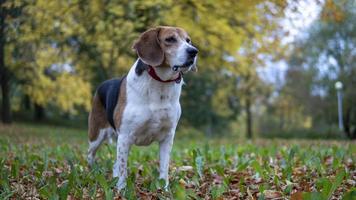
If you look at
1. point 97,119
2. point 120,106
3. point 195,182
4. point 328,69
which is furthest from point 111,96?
point 328,69

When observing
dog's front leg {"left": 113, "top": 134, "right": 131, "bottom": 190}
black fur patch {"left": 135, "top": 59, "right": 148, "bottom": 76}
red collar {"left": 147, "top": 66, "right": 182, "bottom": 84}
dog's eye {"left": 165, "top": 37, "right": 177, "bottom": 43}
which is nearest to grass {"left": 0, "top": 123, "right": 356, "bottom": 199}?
dog's front leg {"left": 113, "top": 134, "right": 131, "bottom": 190}

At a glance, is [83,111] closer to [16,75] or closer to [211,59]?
[16,75]

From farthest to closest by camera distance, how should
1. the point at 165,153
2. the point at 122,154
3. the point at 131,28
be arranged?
the point at 131,28
the point at 165,153
the point at 122,154

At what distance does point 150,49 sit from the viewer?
14.9ft

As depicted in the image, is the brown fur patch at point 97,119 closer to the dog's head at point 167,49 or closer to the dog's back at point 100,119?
the dog's back at point 100,119

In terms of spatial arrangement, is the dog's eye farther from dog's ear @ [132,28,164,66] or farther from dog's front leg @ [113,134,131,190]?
dog's front leg @ [113,134,131,190]

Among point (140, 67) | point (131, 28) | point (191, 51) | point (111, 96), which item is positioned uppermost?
point (131, 28)

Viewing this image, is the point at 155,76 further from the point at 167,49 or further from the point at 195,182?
the point at 195,182

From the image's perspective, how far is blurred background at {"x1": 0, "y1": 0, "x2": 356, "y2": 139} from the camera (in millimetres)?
10867

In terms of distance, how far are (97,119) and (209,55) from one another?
372 inches

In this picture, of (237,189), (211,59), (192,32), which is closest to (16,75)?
(211,59)

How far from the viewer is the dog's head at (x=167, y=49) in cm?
438

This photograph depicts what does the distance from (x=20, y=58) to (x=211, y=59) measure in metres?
8.26

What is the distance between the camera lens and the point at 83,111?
130 feet
